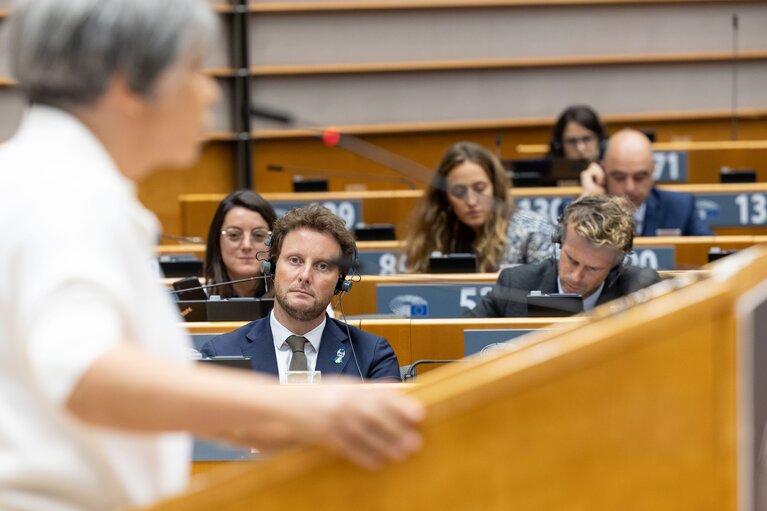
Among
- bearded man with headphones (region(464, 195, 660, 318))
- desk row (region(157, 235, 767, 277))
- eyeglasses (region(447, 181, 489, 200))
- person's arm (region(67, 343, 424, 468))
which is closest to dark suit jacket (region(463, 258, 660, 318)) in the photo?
bearded man with headphones (region(464, 195, 660, 318))

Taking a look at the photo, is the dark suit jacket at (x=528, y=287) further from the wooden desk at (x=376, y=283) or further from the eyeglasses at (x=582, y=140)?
the eyeglasses at (x=582, y=140)

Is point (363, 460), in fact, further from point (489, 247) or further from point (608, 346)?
point (489, 247)

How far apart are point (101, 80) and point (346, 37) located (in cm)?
872

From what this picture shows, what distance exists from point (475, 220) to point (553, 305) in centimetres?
191

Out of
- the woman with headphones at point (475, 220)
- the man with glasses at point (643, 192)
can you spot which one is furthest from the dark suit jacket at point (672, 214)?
the woman with headphones at point (475, 220)

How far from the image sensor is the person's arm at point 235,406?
1.02 m

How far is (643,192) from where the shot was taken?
21.1 ft

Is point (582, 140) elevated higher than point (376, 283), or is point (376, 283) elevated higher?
point (582, 140)

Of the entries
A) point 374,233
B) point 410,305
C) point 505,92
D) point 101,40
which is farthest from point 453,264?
point 505,92

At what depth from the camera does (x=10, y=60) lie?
1.16m

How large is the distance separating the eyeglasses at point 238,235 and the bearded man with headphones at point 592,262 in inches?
36.8

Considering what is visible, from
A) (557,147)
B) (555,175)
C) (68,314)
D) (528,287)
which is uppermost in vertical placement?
(557,147)

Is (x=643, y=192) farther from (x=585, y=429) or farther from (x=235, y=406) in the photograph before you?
(x=235, y=406)

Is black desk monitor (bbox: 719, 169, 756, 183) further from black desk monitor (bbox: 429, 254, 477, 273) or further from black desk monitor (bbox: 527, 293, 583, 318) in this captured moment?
black desk monitor (bbox: 527, 293, 583, 318)
